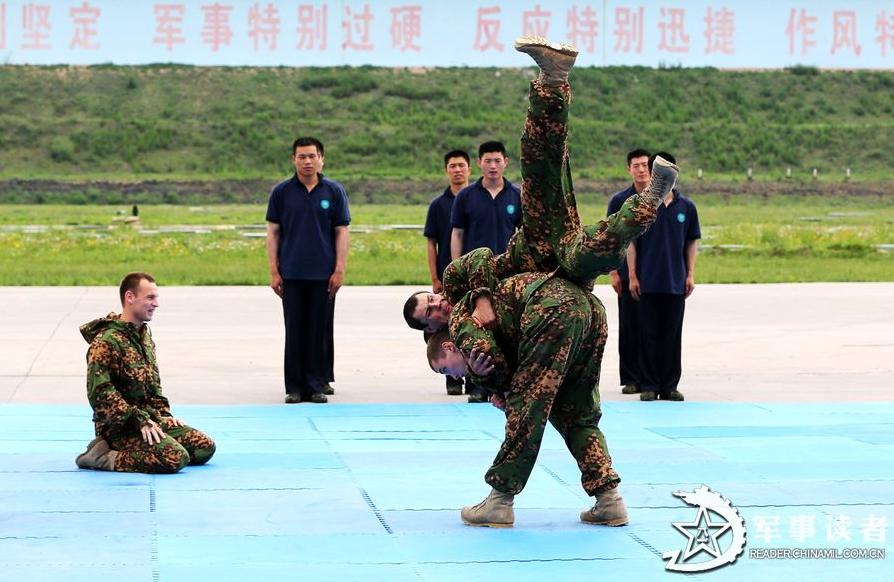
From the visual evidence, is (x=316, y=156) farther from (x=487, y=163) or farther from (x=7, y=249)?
(x=7, y=249)

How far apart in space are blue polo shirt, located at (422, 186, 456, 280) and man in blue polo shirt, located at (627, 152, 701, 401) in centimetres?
157

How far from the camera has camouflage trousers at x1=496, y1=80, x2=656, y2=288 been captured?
21.5 ft

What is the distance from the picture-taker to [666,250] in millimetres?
12062

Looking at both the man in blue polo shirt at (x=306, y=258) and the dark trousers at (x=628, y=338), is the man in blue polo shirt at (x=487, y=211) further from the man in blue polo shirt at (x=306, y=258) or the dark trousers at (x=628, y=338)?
the dark trousers at (x=628, y=338)

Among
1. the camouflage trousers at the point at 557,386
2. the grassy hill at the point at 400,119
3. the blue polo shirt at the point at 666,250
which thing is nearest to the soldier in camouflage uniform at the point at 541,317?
the camouflage trousers at the point at 557,386

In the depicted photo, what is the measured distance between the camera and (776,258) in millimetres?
30047

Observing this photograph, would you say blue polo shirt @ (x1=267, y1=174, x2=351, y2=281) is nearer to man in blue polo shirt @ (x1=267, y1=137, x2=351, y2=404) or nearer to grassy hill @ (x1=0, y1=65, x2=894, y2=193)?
man in blue polo shirt @ (x1=267, y1=137, x2=351, y2=404)

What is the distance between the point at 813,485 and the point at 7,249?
25564mm

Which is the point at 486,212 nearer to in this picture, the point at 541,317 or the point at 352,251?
the point at 541,317

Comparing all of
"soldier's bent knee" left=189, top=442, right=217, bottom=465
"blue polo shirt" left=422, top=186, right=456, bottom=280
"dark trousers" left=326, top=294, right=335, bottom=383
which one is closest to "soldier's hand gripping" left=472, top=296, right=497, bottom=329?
"soldier's bent knee" left=189, top=442, right=217, bottom=465

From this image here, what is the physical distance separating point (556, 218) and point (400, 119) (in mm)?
74516

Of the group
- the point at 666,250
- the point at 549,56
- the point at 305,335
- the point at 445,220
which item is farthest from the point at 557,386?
the point at 445,220

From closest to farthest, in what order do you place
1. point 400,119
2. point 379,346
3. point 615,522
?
point 615,522 < point 379,346 < point 400,119

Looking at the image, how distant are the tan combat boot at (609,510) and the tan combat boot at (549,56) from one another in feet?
6.51
